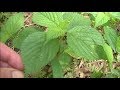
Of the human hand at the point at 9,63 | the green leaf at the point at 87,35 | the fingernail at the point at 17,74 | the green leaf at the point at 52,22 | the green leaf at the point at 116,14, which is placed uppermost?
the green leaf at the point at 116,14

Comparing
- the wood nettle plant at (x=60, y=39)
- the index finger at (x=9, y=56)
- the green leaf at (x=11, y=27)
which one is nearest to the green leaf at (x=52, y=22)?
the wood nettle plant at (x=60, y=39)

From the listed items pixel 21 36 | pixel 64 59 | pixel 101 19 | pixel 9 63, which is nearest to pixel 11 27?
pixel 21 36

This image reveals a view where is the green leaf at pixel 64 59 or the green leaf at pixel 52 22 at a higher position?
the green leaf at pixel 52 22

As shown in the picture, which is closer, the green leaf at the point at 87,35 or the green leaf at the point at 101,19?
the green leaf at the point at 87,35

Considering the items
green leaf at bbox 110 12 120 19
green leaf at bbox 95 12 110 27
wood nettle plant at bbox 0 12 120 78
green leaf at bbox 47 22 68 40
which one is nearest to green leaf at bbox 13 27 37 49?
wood nettle plant at bbox 0 12 120 78

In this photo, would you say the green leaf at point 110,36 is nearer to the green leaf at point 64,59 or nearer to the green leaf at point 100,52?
the green leaf at point 100,52

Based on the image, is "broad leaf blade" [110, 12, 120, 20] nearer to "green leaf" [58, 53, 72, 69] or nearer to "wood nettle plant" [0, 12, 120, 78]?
"wood nettle plant" [0, 12, 120, 78]
